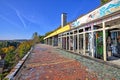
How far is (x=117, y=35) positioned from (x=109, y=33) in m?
1.56

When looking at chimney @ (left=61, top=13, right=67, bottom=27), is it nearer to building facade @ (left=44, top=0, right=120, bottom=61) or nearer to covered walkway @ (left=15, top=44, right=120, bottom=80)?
building facade @ (left=44, top=0, right=120, bottom=61)

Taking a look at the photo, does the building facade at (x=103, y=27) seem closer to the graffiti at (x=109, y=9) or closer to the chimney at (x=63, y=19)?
the graffiti at (x=109, y=9)

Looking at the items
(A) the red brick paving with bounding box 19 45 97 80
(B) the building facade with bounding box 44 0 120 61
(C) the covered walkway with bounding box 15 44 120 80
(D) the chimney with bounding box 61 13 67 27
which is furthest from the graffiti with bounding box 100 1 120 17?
(D) the chimney with bounding box 61 13 67 27

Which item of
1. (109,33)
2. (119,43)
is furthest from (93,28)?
(109,33)

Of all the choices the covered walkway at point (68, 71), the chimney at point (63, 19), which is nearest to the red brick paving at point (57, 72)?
the covered walkway at point (68, 71)

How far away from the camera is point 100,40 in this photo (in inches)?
355

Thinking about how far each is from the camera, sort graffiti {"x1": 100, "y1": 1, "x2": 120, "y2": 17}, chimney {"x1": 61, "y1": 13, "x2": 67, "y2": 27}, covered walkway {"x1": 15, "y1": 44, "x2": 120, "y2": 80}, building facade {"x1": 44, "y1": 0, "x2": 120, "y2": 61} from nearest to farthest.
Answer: covered walkway {"x1": 15, "y1": 44, "x2": 120, "y2": 80}
graffiti {"x1": 100, "y1": 1, "x2": 120, "y2": 17}
building facade {"x1": 44, "y1": 0, "x2": 120, "y2": 61}
chimney {"x1": 61, "y1": 13, "x2": 67, "y2": 27}

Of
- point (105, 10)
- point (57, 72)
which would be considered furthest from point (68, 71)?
point (105, 10)

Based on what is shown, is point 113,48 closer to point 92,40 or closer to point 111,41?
point 111,41

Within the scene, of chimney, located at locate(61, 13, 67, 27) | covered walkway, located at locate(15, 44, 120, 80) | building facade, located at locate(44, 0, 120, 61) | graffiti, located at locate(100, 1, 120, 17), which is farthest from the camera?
chimney, located at locate(61, 13, 67, 27)

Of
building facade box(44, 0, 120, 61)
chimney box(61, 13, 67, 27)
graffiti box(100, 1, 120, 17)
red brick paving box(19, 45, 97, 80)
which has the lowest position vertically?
red brick paving box(19, 45, 97, 80)

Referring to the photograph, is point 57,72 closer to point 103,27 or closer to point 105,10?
point 103,27

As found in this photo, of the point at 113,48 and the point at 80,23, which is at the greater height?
the point at 80,23

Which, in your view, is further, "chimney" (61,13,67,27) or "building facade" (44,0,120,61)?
"chimney" (61,13,67,27)
